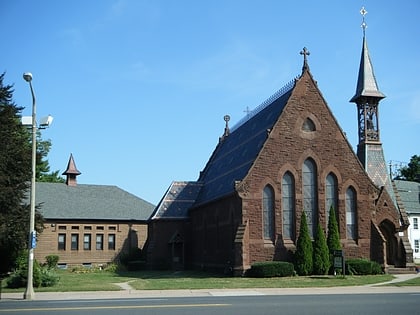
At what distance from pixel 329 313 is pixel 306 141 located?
2183 cm

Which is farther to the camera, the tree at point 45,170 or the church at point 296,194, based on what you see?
the tree at point 45,170

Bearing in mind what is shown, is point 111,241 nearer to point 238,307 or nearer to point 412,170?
point 238,307

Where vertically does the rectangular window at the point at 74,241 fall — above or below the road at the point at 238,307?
above

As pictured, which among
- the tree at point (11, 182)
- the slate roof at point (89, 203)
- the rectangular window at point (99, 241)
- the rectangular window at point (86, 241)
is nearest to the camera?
the tree at point (11, 182)

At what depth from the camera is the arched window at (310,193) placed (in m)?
36.3

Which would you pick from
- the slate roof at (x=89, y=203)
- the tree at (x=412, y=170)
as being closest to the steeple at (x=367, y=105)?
the slate roof at (x=89, y=203)

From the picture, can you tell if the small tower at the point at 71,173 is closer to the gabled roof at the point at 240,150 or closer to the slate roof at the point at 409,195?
the gabled roof at the point at 240,150

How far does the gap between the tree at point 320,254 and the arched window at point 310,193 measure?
990 mm

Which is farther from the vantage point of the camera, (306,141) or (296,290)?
(306,141)

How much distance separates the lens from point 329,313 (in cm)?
1573

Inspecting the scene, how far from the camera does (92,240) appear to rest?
185ft

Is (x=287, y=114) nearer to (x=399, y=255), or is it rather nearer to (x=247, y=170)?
(x=247, y=170)

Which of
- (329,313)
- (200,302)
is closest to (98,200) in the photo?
(200,302)

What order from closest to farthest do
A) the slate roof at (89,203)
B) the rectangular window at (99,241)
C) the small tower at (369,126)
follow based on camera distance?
1. the small tower at (369,126)
2. the slate roof at (89,203)
3. the rectangular window at (99,241)
